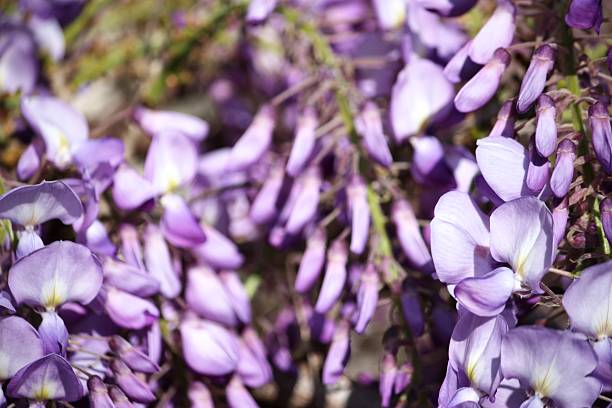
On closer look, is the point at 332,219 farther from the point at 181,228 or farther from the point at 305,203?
the point at 181,228

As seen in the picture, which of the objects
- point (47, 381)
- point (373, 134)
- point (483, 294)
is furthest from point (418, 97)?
point (47, 381)

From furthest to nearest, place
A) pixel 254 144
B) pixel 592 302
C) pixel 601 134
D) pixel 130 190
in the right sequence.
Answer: pixel 254 144
pixel 130 190
pixel 601 134
pixel 592 302

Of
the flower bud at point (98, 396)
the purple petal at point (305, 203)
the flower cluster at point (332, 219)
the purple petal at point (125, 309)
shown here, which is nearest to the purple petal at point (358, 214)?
the flower cluster at point (332, 219)

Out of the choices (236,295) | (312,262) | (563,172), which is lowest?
(236,295)

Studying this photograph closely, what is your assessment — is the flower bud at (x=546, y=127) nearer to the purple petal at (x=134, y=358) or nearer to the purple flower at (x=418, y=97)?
the purple flower at (x=418, y=97)

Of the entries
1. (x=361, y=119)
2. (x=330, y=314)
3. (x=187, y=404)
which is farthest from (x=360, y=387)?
(x=361, y=119)

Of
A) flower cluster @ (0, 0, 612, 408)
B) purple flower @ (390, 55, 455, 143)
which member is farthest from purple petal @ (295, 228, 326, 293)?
purple flower @ (390, 55, 455, 143)

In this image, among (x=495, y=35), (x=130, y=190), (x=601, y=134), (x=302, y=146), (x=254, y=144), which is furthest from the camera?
(x=254, y=144)
